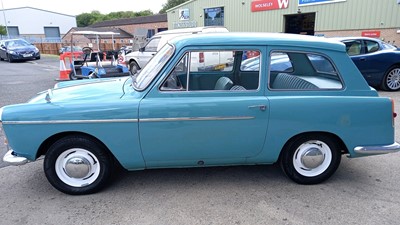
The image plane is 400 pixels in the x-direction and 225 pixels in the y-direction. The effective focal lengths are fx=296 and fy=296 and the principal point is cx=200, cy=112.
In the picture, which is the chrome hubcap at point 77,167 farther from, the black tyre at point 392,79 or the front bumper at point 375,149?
the black tyre at point 392,79

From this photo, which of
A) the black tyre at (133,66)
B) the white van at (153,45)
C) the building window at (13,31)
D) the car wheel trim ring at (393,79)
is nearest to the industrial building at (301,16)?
the car wheel trim ring at (393,79)

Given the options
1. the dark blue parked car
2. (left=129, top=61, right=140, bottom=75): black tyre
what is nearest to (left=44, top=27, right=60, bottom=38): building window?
the dark blue parked car

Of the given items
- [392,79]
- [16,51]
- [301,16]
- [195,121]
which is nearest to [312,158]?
[195,121]

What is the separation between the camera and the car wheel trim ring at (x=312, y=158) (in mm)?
3268

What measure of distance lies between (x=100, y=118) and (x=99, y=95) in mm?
342

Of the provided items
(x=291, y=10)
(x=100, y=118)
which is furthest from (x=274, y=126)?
(x=291, y=10)

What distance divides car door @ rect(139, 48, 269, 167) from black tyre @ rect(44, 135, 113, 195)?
49 centimetres

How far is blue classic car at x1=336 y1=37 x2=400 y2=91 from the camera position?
7941mm

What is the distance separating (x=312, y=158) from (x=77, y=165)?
8.30 ft

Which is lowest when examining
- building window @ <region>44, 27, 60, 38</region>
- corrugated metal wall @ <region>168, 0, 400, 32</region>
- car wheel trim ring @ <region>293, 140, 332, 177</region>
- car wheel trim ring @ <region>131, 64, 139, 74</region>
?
car wheel trim ring @ <region>293, 140, 332, 177</region>

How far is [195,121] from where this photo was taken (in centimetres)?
298

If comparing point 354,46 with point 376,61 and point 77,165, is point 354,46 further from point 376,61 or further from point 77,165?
point 77,165

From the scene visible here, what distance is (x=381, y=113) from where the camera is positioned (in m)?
3.13

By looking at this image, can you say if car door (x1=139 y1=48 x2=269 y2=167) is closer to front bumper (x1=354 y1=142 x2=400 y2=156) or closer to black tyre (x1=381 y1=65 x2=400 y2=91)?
front bumper (x1=354 y1=142 x2=400 y2=156)
